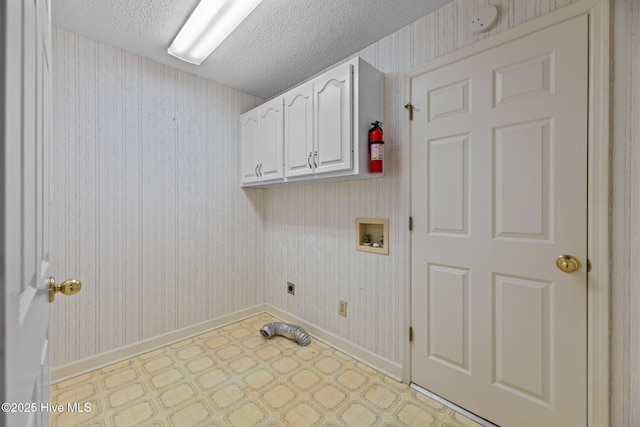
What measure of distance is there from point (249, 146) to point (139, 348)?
203 centimetres

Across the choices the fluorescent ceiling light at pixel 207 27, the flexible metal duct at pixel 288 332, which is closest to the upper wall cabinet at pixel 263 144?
the fluorescent ceiling light at pixel 207 27

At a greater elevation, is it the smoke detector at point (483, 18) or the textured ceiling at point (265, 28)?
the textured ceiling at point (265, 28)

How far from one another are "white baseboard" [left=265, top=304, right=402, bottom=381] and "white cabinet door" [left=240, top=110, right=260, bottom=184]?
4.84 feet

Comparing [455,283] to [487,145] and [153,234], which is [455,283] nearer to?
[487,145]

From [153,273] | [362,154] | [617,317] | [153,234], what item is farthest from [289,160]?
[617,317]

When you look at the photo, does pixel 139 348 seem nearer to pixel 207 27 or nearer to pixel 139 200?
pixel 139 200

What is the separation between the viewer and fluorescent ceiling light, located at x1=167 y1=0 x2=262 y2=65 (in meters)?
1.65

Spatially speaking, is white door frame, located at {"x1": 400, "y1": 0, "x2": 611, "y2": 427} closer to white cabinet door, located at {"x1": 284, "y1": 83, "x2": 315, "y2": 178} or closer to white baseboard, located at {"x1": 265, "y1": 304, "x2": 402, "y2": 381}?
white baseboard, located at {"x1": 265, "y1": 304, "x2": 402, "y2": 381}

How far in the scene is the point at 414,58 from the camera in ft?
6.08

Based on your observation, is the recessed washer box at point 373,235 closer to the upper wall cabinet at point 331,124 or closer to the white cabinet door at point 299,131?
the upper wall cabinet at point 331,124

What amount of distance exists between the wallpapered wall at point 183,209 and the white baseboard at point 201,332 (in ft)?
0.17

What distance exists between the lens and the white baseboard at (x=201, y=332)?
6.42 ft

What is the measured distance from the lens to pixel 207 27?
6.07ft

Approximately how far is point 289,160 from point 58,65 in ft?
5.64
